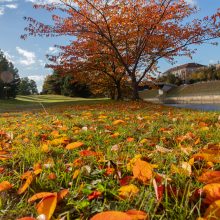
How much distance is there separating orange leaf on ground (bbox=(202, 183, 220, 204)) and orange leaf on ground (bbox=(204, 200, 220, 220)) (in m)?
0.09

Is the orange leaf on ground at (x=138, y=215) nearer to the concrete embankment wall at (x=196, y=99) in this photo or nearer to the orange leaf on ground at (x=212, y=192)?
the orange leaf on ground at (x=212, y=192)

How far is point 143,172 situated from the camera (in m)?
1.61

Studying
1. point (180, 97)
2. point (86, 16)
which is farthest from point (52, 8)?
point (180, 97)

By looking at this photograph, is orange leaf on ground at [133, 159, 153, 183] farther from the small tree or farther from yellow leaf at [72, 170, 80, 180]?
the small tree

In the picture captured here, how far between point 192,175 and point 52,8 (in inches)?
540

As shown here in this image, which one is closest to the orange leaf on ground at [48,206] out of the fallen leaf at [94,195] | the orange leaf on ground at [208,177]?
the fallen leaf at [94,195]

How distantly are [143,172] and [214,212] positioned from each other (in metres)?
0.55

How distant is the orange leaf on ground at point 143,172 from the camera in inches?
61.5

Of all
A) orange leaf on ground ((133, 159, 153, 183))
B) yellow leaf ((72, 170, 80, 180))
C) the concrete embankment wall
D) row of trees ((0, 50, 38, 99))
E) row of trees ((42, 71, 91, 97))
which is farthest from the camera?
row of trees ((42, 71, 91, 97))

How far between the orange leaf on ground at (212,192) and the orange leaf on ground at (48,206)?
0.60 meters

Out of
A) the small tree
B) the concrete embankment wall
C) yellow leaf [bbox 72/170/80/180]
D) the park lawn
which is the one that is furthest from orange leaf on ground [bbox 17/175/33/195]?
the small tree

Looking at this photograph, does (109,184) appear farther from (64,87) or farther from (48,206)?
(64,87)

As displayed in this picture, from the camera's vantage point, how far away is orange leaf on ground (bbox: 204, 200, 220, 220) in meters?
1.08

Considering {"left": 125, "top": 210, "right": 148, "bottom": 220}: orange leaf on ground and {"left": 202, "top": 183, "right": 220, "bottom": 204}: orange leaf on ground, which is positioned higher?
{"left": 202, "top": 183, "right": 220, "bottom": 204}: orange leaf on ground
